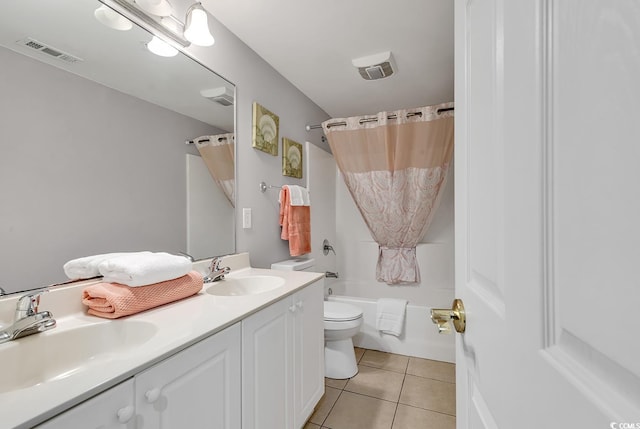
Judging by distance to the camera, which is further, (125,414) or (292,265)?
(292,265)

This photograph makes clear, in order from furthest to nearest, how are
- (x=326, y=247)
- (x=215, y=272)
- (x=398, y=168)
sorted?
(x=326, y=247)
(x=398, y=168)
(x=215, y=272)

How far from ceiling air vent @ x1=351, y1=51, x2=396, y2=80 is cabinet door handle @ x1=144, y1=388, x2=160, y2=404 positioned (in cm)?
221

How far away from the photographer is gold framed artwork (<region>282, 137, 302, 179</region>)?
2.30 metres

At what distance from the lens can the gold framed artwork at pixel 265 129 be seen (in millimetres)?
1917

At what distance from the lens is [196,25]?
4.42 ft

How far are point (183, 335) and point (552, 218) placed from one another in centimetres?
92

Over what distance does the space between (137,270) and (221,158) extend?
0.89m

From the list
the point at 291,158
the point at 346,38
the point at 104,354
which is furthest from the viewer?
the point at 291,158

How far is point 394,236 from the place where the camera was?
279 cm

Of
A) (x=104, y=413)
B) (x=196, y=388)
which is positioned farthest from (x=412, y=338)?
(x=104, y=413)

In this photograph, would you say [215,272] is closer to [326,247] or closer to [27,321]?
[27,321]

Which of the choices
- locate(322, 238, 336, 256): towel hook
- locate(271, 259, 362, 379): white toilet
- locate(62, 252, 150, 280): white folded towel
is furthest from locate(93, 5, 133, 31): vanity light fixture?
locate(322, 238, 336, 256): towel hook

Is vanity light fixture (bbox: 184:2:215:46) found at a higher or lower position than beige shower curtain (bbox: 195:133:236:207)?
higher

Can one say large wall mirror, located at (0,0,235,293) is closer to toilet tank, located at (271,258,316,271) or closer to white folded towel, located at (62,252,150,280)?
white folded towel, located at (62,252,150,280)
